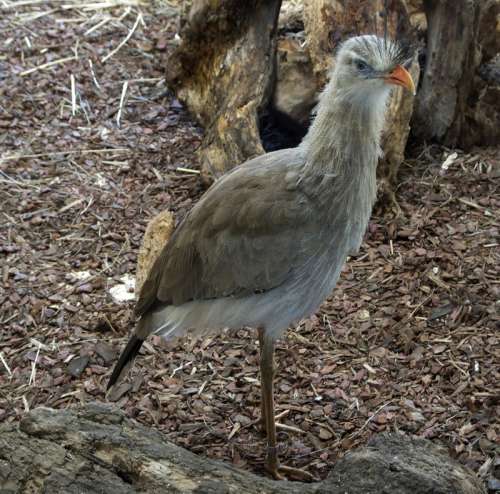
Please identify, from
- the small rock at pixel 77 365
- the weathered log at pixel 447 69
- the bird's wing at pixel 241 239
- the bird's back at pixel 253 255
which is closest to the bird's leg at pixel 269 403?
the bird's back at pixel 253 255

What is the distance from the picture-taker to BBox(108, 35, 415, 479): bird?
2602 mm

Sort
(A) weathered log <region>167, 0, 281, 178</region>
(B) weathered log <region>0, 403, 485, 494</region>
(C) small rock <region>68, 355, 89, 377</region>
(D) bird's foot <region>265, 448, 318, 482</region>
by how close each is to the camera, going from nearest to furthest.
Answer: (B) weathered log <region>0, 403, 485, 494</region>
(D) bird's foot <region>265, 448, 318, 482</region>
(C) small rock <region>68, 355, 89, 377</region>
(A) weathered log <region>167, 0, 281, 178</region>

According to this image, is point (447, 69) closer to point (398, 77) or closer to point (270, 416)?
point (398, 77)

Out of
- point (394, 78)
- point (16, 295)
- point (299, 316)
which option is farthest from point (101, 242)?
point (394, 78)

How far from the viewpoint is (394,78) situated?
8.32 ft

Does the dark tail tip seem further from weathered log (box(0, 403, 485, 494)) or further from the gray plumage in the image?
weathered log (box(0, 403, 485, 494))

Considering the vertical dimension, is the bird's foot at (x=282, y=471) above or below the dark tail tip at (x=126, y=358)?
below

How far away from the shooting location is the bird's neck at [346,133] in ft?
8.51

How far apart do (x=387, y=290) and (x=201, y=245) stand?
108 centimetres

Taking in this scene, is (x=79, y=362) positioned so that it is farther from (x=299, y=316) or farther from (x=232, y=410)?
(x=299, y=316)

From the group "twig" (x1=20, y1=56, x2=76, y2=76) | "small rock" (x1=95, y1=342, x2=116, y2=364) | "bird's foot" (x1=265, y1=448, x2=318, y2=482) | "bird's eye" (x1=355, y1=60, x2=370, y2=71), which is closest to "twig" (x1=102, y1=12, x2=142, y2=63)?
"twig" (x1=20, y1=56, x2=76, y2=76)

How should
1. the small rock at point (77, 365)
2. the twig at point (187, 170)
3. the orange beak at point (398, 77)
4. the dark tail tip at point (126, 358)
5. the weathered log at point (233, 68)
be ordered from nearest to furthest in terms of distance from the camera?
the orange beak at point (398, 77) < the dark tail tip at point (126, 358) < the small rock at point (77, 365) < the weathered log at point (233, 68) < the twig at point (187, 170)

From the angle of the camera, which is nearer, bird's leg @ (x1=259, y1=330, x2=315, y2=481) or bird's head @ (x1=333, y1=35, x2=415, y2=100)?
bird's head @ (x1=333, y1=35, x2=415, y2=100)

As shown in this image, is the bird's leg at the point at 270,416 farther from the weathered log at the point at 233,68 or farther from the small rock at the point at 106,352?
the weathered log at the point at 233,68
